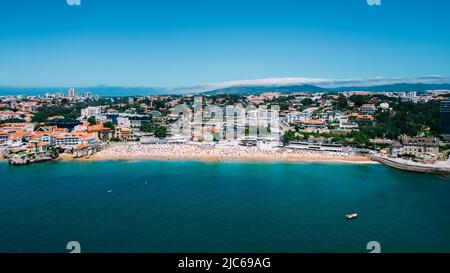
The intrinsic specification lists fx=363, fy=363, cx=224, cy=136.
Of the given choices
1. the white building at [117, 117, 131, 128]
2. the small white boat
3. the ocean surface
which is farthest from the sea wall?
the white building at [117, 117, 131, 128]

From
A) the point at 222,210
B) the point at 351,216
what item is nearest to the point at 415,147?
the point at 351,216

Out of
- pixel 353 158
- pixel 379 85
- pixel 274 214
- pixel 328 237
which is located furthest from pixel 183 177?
pixel 379 85

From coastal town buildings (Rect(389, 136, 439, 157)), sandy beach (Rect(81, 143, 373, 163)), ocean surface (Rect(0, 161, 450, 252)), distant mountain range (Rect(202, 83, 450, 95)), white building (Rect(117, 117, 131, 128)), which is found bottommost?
ocean surface (Rect(0, 161, 450, 252))

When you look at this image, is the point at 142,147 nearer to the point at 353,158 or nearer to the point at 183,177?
the point at 183,177

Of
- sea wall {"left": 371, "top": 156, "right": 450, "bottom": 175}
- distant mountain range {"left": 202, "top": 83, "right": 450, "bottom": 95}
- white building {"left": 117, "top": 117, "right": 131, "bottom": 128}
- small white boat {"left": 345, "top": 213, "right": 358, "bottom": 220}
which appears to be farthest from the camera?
distant mountain range {"left": 202, "top": 83, "right": 450, "bottom": 95}

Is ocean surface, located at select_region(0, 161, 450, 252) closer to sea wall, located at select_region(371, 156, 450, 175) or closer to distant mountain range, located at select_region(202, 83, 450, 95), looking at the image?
sea wall, located at select_region(371, 156, 450, 175)

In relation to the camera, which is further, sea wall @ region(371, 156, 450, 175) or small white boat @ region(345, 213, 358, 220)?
sea wall @ region(371, 156, 450, 175)

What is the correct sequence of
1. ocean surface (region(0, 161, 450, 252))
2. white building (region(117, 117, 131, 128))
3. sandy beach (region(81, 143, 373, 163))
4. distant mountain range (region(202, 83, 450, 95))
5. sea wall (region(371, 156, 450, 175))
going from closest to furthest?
ocean surface (region(0, 161, 450, 252))
sea wall (region(371, 156, 450, 175))
sandy beach (region(81, 143, 373, 163))
white building (region(117, 117, 131, 128))
distant mountain range (region(202, 83, 450, 95))

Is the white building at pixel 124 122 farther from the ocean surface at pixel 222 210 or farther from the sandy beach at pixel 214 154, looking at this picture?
the ocean surface at pixel 222 210
